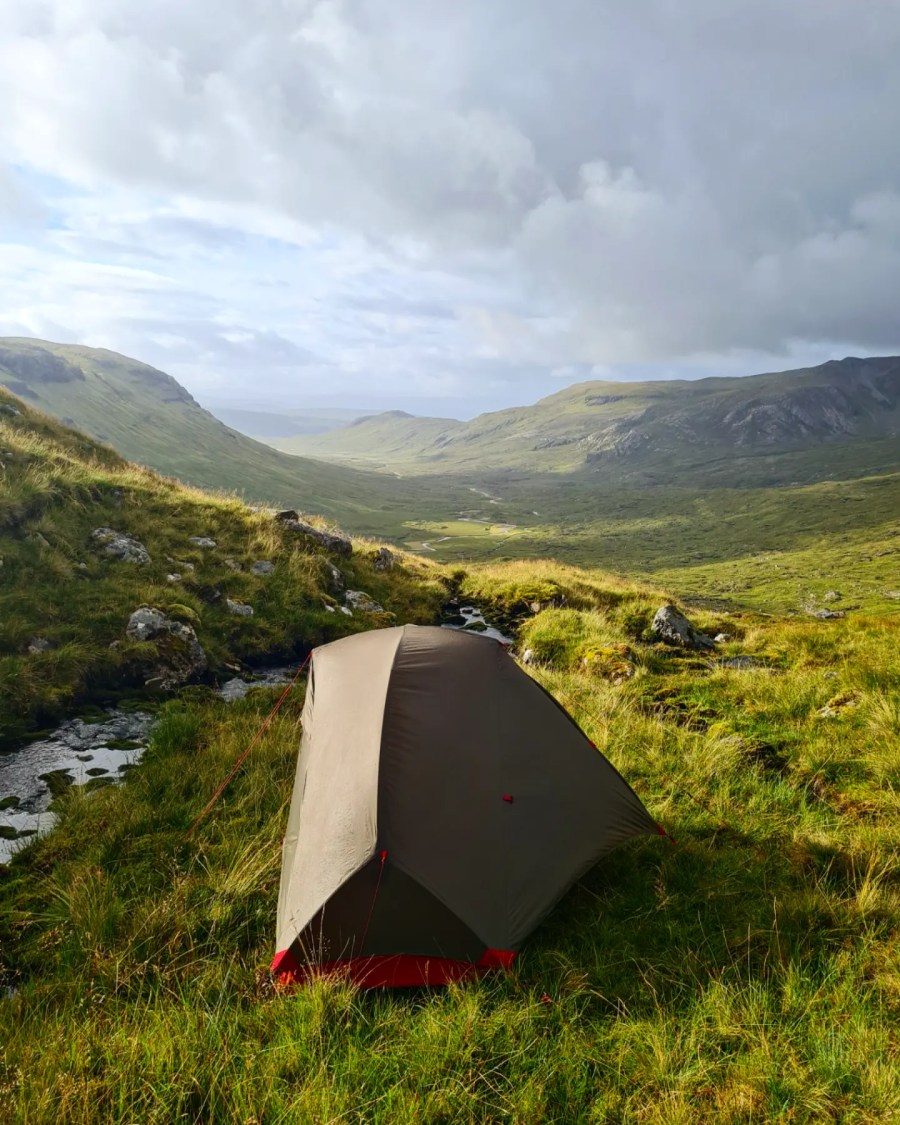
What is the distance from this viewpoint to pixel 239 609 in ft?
48.7

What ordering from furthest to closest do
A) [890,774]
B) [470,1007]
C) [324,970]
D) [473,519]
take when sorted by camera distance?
[473,519]
[890,774]
[324,970]
[470,1007]

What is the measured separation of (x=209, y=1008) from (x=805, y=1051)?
456 centimetres

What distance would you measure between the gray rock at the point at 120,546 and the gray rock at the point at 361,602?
6.05 metres

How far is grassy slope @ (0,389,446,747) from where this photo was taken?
10805 millimetres

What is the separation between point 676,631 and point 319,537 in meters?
13.1

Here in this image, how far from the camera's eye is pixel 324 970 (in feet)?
15.3

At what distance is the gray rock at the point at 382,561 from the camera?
21.9m

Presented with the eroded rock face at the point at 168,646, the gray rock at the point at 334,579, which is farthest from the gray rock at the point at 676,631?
the eroded rock face at the point at 168,646

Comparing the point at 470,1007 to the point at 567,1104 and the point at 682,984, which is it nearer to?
the point at 567,1104

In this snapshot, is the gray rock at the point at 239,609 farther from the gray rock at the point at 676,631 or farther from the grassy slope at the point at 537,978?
the gray rock at the point at 676,631

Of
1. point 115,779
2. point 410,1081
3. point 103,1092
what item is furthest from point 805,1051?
point 115,779

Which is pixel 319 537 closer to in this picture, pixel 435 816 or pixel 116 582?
pixel 116 582

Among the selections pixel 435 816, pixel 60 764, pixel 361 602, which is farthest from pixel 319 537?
pixel 435 816

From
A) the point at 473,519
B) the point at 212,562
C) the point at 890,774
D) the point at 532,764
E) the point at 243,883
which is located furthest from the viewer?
the point at 473,519
